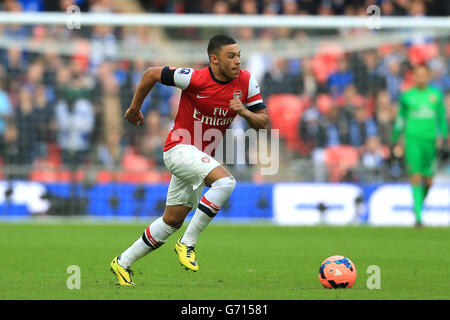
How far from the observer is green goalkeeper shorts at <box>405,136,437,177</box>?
50.2ft

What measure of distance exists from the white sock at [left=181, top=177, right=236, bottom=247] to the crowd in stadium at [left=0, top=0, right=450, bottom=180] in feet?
34.9

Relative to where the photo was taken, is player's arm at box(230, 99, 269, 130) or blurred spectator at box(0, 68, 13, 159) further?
blurred spectator at box(0, 68, 13, 159)

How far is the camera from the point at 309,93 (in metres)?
18.9

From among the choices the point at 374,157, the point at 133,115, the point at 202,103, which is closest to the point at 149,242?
the point at 133,115

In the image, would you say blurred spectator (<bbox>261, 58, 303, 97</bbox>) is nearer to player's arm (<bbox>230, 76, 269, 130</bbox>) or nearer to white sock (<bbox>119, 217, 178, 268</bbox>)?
player's arm (<bbox>230, 76, 269, 130</bbox>)

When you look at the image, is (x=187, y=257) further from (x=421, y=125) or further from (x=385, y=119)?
(x=385, y=119)

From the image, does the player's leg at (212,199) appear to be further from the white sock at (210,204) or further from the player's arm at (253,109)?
the player's arm at (253,109)

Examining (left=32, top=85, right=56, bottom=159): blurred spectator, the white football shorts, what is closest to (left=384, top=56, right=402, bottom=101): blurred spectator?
(left=32, top=85, right=56, bottom=159): blurred spectator

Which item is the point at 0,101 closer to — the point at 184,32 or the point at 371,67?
the point at 184,32

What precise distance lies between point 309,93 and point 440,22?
3.94m

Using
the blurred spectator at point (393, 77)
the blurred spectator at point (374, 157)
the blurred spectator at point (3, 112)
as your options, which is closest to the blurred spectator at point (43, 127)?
the blurred spectator at point (3, 112)

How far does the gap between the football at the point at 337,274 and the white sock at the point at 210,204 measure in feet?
3.38
